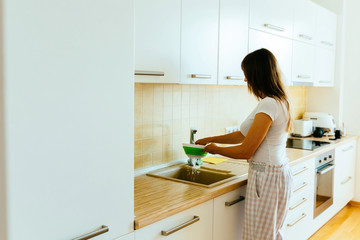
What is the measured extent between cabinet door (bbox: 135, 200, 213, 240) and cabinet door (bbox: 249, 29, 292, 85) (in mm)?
1145

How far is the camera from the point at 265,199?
207 centimetres

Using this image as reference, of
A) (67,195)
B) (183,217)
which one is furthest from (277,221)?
(67,195)

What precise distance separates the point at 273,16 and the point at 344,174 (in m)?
1.99

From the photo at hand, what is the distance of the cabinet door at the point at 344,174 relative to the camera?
3.75 metres

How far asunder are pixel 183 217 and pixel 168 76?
70 cm

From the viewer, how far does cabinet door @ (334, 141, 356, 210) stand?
3748 mm

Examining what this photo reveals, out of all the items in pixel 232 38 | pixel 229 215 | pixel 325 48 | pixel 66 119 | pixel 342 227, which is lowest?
pixel 342 227

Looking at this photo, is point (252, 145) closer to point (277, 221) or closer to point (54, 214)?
point (277, 221)

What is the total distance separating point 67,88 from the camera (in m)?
1.19

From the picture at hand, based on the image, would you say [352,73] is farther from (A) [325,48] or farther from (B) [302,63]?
(B) [302,63]

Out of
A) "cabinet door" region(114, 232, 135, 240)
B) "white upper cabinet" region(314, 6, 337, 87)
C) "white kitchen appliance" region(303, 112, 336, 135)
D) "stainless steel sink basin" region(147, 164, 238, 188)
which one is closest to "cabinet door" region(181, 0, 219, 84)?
"stainless steel sink basin" region(147, 164, 238, 188)

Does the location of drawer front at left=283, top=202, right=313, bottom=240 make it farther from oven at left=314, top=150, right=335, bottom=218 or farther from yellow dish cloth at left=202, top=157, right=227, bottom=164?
yellow dish cloth at left=202, top=157, right=227, bottom=164

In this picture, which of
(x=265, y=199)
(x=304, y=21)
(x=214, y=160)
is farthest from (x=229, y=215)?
(x=304, y=21)

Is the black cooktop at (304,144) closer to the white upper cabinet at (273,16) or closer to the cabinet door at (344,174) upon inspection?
the cabinet door at (344,174)
